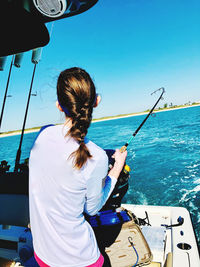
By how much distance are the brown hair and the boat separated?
28.4 inches

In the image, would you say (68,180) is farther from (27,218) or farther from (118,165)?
(27,218)

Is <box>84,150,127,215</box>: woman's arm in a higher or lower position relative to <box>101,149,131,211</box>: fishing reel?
higher

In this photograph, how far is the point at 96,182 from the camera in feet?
2.59

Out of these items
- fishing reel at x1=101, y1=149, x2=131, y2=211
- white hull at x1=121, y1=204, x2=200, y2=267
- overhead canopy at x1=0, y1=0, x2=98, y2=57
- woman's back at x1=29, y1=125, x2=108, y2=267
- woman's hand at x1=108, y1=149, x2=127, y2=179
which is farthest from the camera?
fishing reel at x1=101, y1=149, x2=131, y2=211

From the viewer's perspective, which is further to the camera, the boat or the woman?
the boat

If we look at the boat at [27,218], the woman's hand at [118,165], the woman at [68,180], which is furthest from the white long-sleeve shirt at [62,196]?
the boat at [27,218]

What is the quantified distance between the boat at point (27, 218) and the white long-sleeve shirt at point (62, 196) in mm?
850

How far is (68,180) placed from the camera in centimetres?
74

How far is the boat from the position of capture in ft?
4.17

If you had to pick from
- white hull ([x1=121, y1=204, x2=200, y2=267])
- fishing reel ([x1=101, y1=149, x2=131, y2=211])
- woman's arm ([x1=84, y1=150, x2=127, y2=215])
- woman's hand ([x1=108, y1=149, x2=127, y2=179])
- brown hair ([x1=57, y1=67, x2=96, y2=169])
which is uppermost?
brown hair ([x1=57, y1=67, x2=96, y2=169])

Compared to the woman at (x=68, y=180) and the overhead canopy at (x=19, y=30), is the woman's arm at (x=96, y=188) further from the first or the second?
the overhead canopy at (x=19, y=30)

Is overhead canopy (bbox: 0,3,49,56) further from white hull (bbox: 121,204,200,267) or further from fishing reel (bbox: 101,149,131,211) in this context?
white hull (bbox: 121,204,200,267)

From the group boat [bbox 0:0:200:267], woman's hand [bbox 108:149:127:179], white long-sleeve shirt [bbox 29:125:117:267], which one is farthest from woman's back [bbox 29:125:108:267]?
boat [bbox 0:0:200:267]

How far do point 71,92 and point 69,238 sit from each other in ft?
2.22
